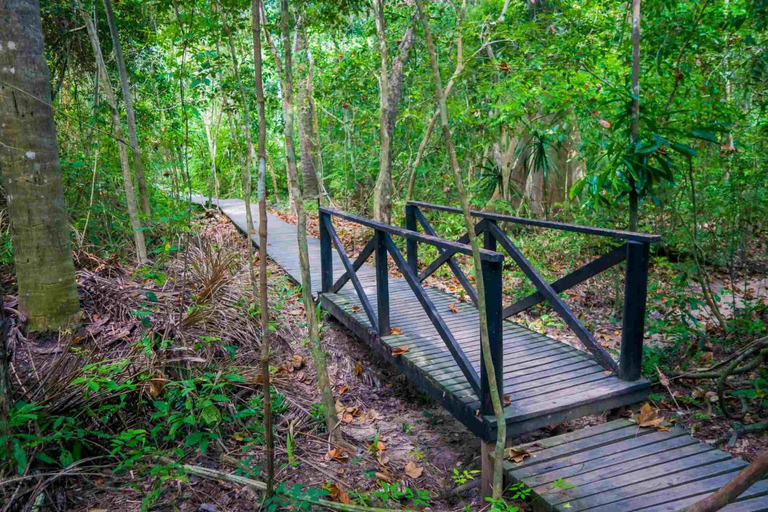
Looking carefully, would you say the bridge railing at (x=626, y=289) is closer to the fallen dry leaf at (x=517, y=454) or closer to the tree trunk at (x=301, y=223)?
the fallen dry leaf at (x=517, y=454)

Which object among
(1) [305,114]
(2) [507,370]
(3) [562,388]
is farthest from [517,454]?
(1) [305,114]

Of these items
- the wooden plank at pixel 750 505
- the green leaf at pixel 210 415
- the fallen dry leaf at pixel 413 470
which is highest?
the green leaf at pixel 210 415

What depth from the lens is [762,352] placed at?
3330 mm

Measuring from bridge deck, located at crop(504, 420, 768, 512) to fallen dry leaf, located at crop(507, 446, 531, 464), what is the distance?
3cm

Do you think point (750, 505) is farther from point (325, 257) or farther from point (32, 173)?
point (32, 173)

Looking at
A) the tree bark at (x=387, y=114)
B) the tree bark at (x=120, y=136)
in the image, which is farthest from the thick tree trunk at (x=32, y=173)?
the tree bark at (x=387, y=114)

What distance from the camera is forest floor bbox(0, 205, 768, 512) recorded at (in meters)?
2.76

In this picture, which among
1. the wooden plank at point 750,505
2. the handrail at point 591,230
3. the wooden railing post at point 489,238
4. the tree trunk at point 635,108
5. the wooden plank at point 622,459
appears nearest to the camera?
the wooden plank at point 750,505

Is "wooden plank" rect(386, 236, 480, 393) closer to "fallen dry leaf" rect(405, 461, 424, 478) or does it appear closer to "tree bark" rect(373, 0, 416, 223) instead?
"fallen dry leaf" rect(405, 461, 424, 478)

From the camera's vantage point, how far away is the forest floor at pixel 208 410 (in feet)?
9.07

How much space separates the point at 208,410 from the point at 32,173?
2000mm

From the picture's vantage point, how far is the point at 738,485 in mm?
1479

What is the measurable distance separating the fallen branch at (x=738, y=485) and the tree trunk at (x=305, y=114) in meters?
9.62

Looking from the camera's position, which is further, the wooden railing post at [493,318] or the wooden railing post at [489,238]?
the wooden railing post at [489,238]
